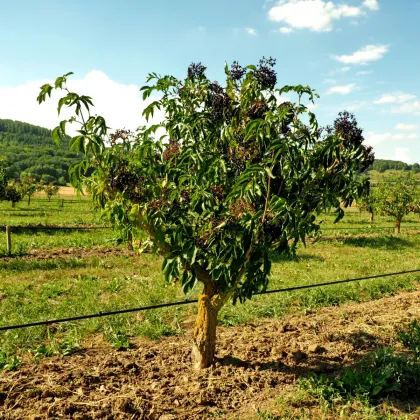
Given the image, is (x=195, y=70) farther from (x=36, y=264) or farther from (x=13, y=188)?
(x=13, y=188)

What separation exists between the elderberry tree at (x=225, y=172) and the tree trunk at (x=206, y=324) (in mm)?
499

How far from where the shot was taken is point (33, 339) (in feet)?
21.6

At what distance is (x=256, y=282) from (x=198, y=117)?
1.98 meters

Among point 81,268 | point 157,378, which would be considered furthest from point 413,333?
point 81,268

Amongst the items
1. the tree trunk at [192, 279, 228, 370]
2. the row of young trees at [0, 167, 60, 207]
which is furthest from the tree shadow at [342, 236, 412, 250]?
the row of young trees at [0, 167, 60, 207]

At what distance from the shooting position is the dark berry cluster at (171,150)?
4.41 m

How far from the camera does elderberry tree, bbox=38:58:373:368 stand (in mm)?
3865

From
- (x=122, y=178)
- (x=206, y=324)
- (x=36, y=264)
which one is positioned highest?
(x=122, y=178)

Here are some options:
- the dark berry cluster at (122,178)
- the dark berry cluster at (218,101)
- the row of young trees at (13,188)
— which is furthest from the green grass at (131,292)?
the row of young trees at (13,188)

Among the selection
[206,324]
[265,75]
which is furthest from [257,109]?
[206,324]

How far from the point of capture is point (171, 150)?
14.5ft

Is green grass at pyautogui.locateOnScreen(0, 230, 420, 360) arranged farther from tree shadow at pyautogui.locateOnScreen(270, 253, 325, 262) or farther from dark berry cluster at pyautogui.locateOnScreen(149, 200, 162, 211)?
dark berry cluster at pyautogui.locateOnScreen(149, 200, 162, 211)

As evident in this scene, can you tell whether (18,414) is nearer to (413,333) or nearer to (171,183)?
(171,183)

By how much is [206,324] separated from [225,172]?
7.23 feet
